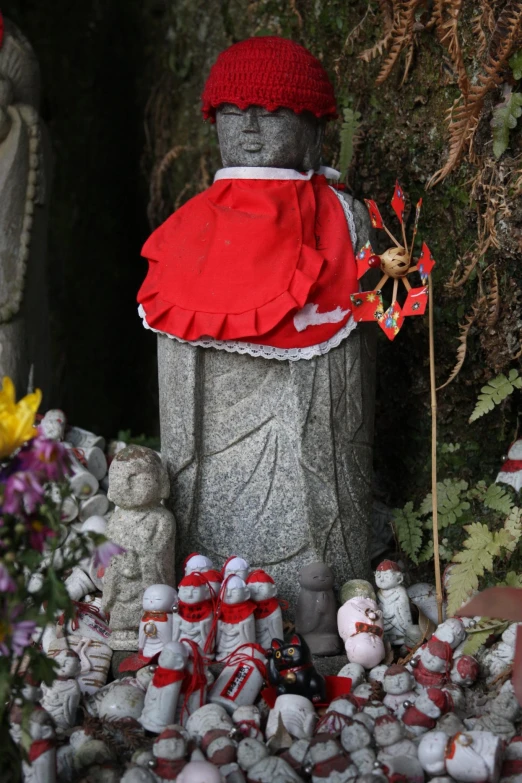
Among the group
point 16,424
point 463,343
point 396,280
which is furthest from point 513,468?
point 16,424

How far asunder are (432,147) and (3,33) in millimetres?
1742

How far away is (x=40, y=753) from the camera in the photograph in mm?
2662

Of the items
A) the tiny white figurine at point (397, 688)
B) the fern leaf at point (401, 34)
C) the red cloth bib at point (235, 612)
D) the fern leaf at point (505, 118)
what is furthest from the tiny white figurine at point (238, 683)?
the fern leaf at point (401, 34)

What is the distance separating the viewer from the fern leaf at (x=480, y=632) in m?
3.36

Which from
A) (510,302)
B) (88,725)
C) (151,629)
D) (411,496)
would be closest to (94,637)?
(151,629)

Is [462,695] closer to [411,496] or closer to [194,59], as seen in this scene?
[411,496]

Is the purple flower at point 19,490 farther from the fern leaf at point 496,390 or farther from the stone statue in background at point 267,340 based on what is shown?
the fern leaf at point 496,390

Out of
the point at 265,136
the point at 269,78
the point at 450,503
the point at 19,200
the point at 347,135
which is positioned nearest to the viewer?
the point at 269,78

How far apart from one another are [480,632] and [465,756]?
0.72m

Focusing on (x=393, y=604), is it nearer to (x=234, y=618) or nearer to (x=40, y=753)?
(x=234, y=618)

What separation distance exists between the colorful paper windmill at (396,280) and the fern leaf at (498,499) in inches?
28.9

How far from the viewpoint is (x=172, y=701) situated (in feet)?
9.66

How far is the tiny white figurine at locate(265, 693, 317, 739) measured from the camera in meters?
2.94

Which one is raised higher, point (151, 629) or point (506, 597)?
point (506, 597)
